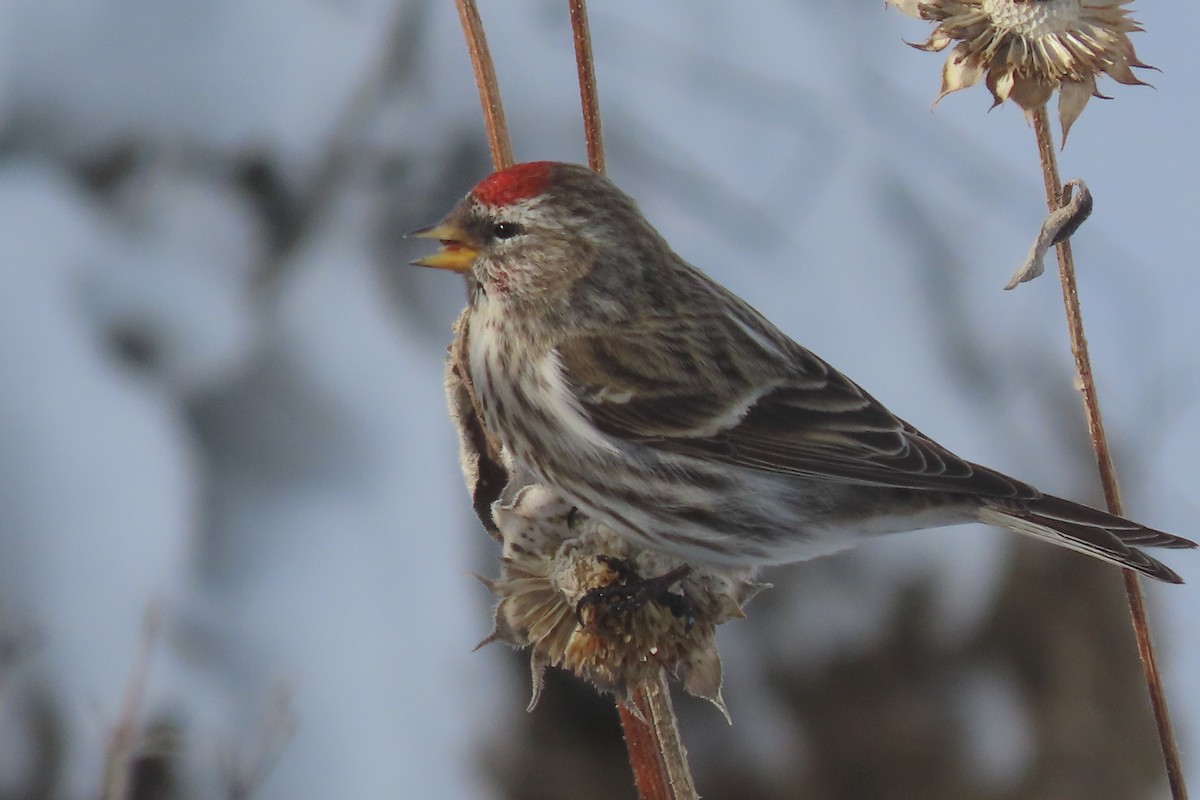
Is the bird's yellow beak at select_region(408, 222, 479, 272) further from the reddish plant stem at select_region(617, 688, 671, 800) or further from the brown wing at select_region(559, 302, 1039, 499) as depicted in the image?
the reddish plant stem at select_region(617, 688, 671, 800)

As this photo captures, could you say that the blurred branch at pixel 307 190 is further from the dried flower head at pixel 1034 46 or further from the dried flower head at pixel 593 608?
the dried flower head at pixel 1034 46

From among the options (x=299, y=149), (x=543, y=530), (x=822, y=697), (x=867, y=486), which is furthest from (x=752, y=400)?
(x=299, y=149)

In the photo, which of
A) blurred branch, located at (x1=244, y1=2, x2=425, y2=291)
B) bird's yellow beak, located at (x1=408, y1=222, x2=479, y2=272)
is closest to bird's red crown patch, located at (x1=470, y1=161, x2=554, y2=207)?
bird's yellow beak, located at (x1=408, y1=222, x2=479, y2=272)

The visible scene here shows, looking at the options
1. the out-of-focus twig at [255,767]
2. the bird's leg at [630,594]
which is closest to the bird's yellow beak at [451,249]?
the bird's leg at [630,594]

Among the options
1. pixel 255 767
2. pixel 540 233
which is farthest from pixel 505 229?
pixel 255 767

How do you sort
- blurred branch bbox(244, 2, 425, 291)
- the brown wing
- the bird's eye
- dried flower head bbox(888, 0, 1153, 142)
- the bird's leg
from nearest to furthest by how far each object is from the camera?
dried flower head bbox(888, 0, 1153, 142) < the bird's leg < the bird's eye < the brown wing < blurred branch bbox(244, 2, 425, 291)

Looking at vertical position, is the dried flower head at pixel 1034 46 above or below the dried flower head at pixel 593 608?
above
